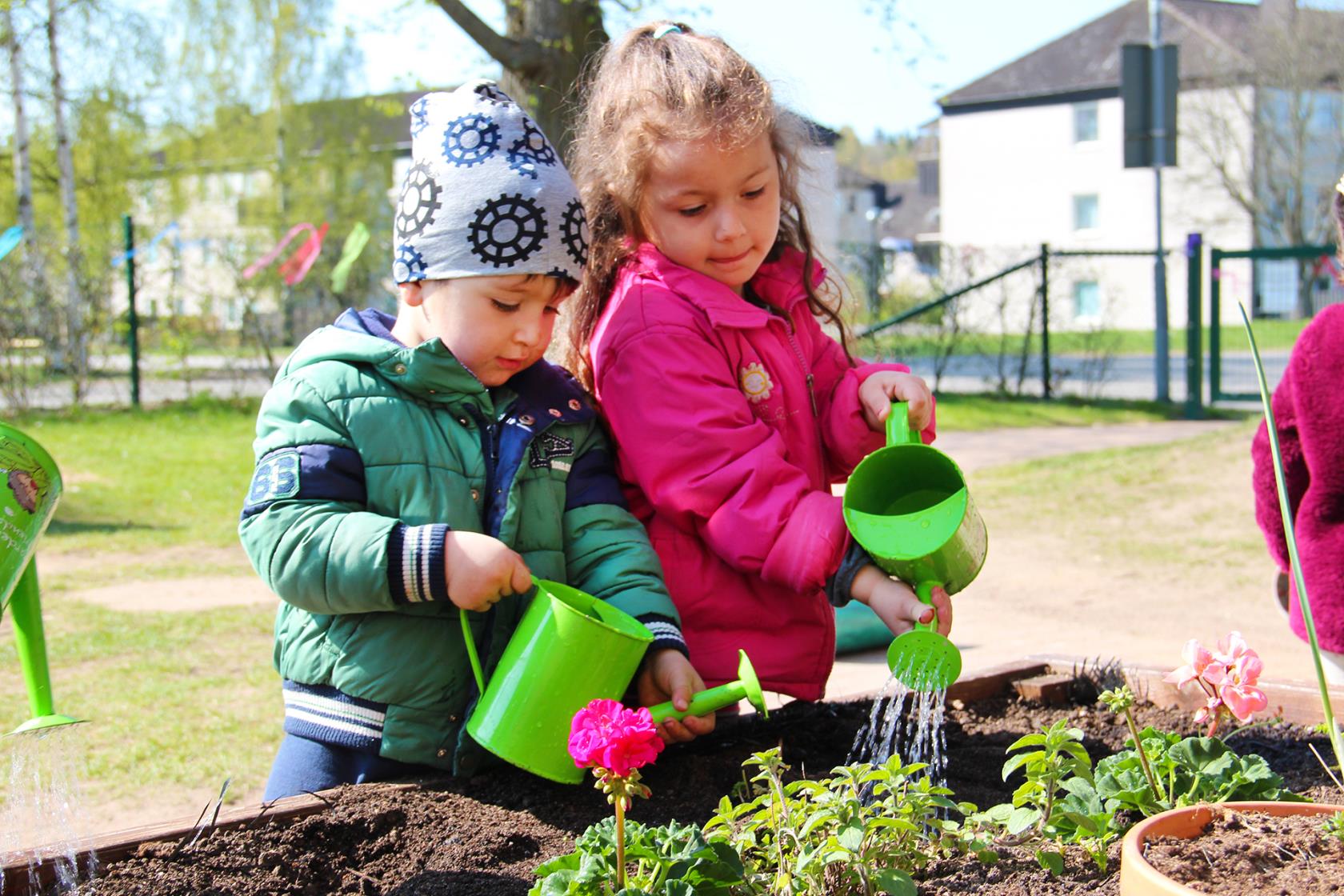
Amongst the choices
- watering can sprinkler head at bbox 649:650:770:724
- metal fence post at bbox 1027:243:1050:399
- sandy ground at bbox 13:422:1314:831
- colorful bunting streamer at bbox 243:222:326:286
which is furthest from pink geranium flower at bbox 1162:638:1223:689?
metal fence post at bbox 1027:243:1050:399

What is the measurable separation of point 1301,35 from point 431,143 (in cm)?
3673

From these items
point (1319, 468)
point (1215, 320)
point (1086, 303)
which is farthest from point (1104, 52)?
point (1319, 468)

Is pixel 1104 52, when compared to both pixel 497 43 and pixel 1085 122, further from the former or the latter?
pixel 497 43

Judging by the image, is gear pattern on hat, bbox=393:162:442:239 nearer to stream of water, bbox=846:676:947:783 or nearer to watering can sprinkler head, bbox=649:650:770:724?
watering can sprinkler head, bbox=649:650:770:724

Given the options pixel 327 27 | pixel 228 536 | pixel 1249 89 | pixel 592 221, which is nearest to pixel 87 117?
pixel 327 27

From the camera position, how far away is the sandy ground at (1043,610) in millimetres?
3822

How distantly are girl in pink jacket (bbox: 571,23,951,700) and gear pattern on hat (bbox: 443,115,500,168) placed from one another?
0.28 metres

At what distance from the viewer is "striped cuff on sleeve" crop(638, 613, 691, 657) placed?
6.16 feet

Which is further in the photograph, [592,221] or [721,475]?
[592,221]

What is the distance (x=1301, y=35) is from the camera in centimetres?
3328

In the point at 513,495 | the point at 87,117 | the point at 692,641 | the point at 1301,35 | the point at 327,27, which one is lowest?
the point at 692,641

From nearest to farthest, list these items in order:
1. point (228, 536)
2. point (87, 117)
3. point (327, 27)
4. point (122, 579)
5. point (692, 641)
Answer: point (692, 641)
point (122, 579)
point (228, 536)
point (327, 27)
point (87, 117)

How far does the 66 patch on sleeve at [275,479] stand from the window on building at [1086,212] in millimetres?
38754

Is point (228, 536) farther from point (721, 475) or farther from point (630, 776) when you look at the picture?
point (630, 776)
